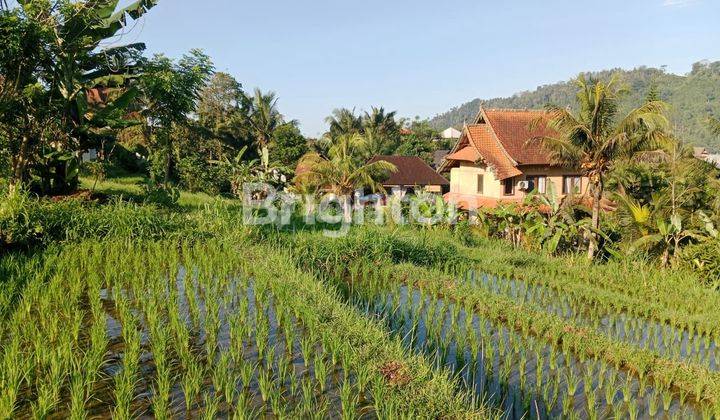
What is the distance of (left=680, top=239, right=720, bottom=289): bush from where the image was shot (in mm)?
8086

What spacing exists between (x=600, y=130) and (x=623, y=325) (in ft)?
16.0

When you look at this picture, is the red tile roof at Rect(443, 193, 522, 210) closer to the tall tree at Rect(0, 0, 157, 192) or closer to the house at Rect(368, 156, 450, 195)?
the house at Rect(368, 156, 450, 195)

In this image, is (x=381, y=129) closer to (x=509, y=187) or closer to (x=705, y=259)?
(x=509, y=187)

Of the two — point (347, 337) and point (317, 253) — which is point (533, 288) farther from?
point (347, 337)

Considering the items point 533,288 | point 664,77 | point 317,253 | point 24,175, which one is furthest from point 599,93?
point 664,77

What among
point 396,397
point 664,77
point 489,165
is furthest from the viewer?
point 664,77

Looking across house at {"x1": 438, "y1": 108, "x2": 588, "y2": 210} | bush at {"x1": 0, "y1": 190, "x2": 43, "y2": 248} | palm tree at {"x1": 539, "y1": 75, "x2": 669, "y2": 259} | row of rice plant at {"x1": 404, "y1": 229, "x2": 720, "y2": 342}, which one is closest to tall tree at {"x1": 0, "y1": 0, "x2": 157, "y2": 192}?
bush at {"x1": 0, "y1": 190, "x2": 43, "y2": 248}

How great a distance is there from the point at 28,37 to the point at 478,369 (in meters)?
8.39

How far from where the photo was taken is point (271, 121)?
2866 cm

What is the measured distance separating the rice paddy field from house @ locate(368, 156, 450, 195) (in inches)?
683

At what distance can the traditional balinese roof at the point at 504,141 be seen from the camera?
1702cm

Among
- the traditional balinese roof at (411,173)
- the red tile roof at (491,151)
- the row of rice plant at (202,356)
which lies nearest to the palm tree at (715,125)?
the red tile roof at (491,151)

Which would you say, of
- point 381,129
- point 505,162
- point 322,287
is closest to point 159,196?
point 322,287

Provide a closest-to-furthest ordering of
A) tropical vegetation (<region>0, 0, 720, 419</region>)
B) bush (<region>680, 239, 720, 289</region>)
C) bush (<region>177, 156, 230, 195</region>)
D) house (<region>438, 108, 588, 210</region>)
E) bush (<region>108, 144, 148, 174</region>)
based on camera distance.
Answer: tropical vegetation (<region>0, 0, 720, 419</region>), bush (<region>680, 239, 720, 289</region>), house (<region>438, 108, 588, 210</region>), bush (<region>108, 144, 148, 174</region>), bush (<region>177, 156, 230, 195</region>)
